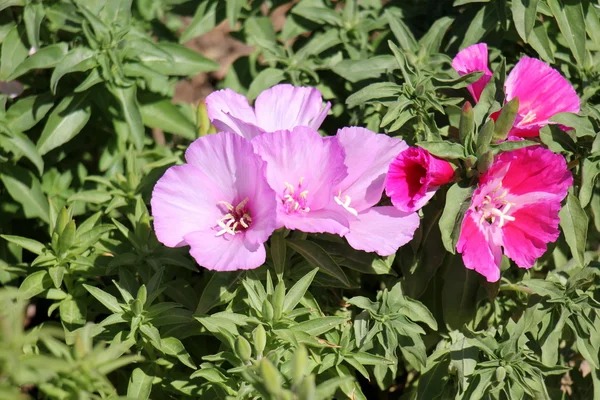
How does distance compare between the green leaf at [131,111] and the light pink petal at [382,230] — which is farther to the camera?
the green leaf at [131,111]

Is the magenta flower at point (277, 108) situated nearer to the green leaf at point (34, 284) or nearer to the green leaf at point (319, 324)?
the green leaf at point (319, 324)

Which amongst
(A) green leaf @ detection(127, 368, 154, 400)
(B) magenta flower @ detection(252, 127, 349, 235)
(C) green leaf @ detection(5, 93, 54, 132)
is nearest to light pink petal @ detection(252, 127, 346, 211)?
(B) magenta flower @ detection(252, 127, 349, 235)

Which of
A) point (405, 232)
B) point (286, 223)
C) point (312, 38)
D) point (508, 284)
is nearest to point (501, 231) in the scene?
point (405, 232)

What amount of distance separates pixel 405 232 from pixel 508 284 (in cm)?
63

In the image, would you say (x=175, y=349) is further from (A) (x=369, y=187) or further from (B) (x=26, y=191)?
(B) (x=26, y=191)

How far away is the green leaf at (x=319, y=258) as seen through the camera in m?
2.16

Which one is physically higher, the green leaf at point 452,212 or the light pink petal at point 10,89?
the light pink petal at point 10,89

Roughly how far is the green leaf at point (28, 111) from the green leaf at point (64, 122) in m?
0.07

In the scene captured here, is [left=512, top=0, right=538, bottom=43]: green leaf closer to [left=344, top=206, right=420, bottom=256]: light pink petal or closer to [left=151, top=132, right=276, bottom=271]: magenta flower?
[left=344, top=206, right=420, bottom=256]: light pink petal

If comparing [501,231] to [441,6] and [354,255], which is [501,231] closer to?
[354,255]

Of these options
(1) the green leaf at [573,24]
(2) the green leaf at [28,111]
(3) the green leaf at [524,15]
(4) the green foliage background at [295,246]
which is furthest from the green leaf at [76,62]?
(1) the green leaf at [573,24]

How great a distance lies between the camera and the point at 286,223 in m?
1.91

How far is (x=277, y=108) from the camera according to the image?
2217mm

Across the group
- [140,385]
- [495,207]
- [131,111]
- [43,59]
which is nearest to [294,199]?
[495,207]
